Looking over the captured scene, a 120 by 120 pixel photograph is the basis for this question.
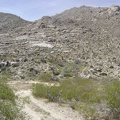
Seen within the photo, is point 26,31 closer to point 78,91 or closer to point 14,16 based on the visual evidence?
point 14,16

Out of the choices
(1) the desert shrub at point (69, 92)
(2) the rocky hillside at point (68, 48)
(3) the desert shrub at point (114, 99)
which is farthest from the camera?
(2) the rocky hillside at point (68, 48)

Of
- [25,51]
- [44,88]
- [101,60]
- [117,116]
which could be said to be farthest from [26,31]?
[117,116]

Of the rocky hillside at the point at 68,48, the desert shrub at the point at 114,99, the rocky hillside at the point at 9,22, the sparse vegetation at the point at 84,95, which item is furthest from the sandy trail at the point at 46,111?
the rocky hillside at the point at 9,22

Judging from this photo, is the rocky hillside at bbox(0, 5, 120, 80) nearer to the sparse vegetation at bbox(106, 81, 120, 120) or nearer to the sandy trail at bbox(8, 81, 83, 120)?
the sandy trail at bbox(8, 81, 83, 120)

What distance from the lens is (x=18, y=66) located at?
213 ft

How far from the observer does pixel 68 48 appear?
87.9 m

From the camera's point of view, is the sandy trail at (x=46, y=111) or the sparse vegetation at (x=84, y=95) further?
the sandy trail at (x=46, y=111)

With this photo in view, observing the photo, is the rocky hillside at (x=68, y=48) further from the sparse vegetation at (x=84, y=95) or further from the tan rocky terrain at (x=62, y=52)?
the sparse vegetation at (x=84, y=95)

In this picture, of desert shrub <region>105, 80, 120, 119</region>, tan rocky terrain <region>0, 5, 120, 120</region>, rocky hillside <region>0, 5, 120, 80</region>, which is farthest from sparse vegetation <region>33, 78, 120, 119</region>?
rocky hillside <region>0, 5, 120, 80</region>

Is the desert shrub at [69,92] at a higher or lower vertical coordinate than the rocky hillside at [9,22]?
lower

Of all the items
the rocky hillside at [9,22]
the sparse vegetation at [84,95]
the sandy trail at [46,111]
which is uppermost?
the rocky hillside at [9,22]

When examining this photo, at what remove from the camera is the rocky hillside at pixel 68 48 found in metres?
62.2

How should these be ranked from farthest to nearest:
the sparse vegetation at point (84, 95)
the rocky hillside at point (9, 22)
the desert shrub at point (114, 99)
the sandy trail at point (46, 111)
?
the rocky hillside at point (9, 22)
the sandy trail at point (46, 111)
the sparse vegetation at point (84, 95)
the desert shrub at point (114, 99)

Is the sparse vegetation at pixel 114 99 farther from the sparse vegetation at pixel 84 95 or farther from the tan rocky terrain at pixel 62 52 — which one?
the tan rocky terrain at pixel 62 52
